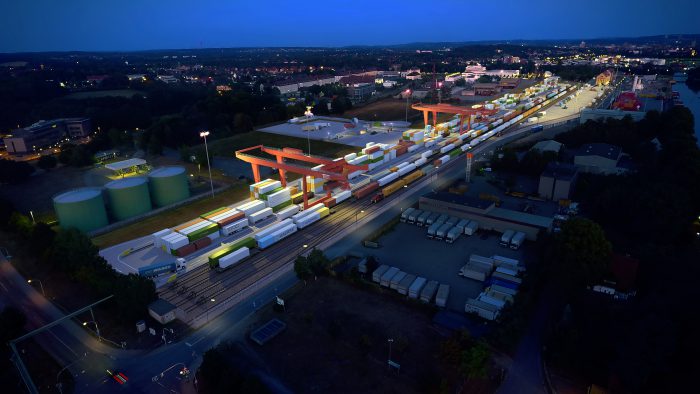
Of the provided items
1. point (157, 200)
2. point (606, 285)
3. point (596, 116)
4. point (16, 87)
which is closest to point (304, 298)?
point (606, 285)

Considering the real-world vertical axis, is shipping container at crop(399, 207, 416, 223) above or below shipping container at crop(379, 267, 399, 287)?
above

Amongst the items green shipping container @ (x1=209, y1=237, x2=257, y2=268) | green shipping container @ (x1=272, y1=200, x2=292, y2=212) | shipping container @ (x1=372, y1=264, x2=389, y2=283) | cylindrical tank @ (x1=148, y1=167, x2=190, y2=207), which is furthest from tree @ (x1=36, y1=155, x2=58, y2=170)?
shipping container @ (x1=372, y1=264, x2=389, y2=283)

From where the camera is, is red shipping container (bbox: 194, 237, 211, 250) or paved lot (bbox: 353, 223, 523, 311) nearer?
paved lot (bbox: 353, 223, 523, 311)

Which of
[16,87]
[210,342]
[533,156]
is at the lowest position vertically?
[210,342]

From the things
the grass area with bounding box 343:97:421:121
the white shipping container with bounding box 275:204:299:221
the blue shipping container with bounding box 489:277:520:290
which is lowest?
the blue shipping container with bounding box 489:277:520:290

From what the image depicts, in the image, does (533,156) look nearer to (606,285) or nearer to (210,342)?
(606,285)

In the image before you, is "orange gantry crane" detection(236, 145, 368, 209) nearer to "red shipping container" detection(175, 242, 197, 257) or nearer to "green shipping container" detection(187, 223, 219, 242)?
"green shipping container" detection(187, 223, 219, 242)

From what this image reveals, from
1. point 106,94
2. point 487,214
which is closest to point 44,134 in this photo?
point 106,94
